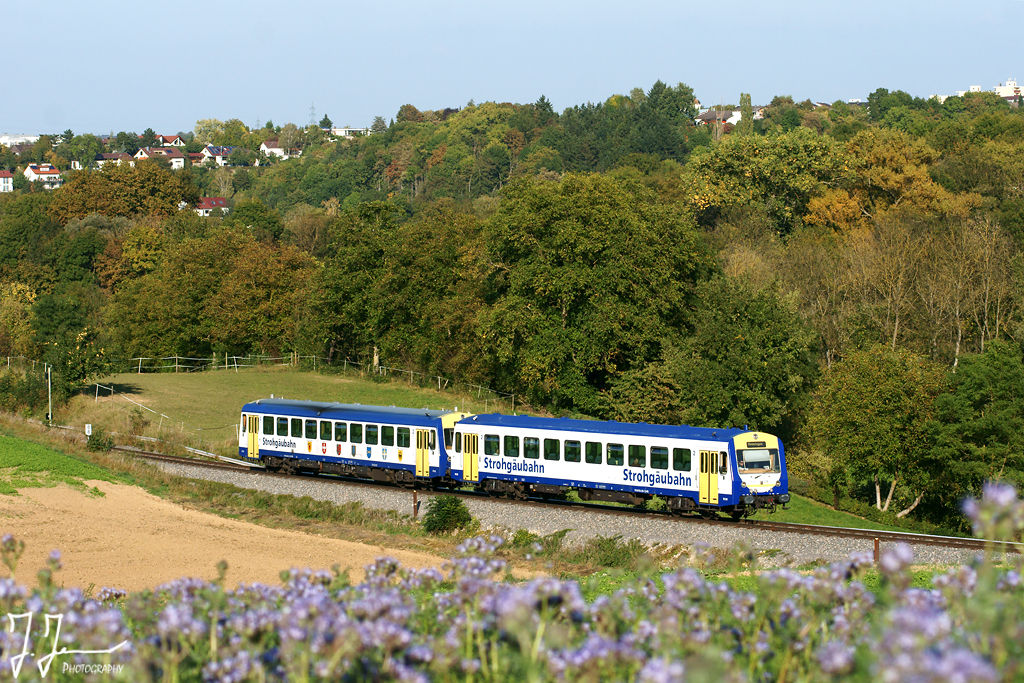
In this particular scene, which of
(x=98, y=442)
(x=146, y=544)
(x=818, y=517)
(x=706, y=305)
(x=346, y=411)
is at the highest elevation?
(x=706, y=305)

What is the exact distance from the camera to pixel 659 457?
28844 millimetres

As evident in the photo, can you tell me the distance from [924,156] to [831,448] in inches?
2336

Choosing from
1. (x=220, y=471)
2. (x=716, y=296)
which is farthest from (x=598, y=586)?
(x=716, y=296)

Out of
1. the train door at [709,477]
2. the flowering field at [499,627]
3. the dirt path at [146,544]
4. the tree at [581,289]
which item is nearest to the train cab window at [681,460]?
the train door at [709,477]

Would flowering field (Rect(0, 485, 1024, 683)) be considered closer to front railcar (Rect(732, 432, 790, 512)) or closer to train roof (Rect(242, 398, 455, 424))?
front railcar (Rect(732, 432, 790, 512))

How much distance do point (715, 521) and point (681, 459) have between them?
2.13 m

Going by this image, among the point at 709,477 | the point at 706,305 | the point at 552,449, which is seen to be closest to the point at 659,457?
the point at 709,477

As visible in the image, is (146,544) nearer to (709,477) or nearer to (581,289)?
(709,477)

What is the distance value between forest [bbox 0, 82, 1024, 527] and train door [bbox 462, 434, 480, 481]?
51.5ft

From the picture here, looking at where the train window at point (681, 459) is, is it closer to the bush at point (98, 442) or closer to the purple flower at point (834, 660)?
the purple flower at point (834, 660)

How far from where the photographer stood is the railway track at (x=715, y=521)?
24562mm

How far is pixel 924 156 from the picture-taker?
297 ft

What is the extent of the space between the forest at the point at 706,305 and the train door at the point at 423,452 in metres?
15.7

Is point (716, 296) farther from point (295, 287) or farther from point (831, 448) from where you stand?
point (295, 287)
